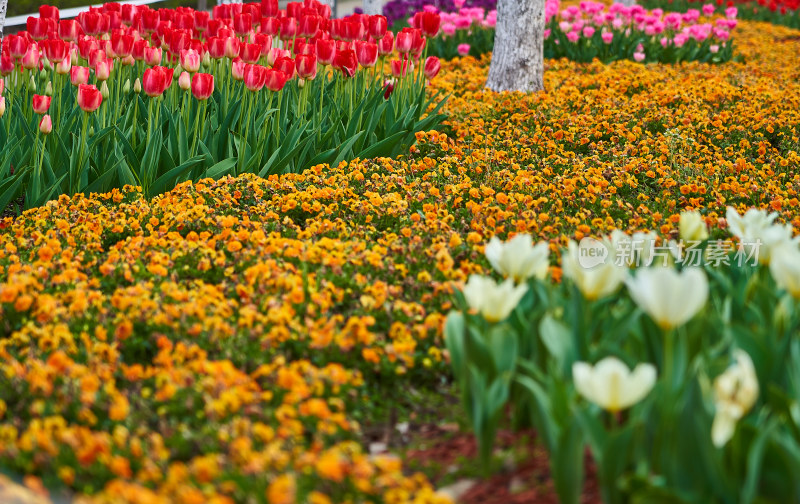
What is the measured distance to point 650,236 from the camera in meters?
2.57

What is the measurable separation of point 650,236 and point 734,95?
17.7 feet

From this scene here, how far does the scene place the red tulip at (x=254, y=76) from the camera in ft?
15.3

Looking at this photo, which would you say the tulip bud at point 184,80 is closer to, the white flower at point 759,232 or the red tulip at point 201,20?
the red tulip at point 201,20

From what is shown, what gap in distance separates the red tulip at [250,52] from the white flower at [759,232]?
3.00 m

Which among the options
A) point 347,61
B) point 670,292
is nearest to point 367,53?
point 347,61

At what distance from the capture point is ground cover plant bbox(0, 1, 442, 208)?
4.52 meters

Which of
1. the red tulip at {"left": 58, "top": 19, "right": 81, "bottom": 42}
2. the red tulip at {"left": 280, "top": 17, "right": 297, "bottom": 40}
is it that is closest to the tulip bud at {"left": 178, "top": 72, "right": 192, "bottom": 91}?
the red tulip at {"left": 58, "top": 19, "right": 81, "bottom": 42}

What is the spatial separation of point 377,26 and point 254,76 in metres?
1.41

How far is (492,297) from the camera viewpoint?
226 centimetres

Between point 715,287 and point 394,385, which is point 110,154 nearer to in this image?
point 394,385

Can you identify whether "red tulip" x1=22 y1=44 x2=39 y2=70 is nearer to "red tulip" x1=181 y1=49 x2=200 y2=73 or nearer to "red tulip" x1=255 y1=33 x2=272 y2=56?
"red tulip" x1=181 y1=49 x2=200 y2=73

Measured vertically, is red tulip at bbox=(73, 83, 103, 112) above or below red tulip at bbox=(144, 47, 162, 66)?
below

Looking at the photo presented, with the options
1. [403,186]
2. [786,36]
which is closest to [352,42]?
[403,186]

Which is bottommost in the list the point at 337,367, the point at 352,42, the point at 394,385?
the point at 394,385
